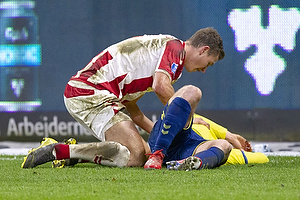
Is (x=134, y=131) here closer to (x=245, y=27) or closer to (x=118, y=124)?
(x=118, y=124)

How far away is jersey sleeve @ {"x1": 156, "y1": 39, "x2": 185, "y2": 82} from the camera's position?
320cm

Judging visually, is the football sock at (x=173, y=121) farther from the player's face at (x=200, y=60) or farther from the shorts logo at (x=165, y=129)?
the player's face at (x=200, y=60)

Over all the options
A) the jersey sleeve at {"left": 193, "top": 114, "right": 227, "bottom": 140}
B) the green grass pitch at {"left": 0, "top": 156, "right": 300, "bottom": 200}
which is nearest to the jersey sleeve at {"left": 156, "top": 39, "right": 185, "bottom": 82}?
the jersey sleeve at {"left": 193, "top": 114, "right": 227, "bottom": 140}

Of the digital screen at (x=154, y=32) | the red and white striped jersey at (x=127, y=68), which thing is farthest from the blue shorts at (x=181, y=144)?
the digital screen at (x=154, y=32)

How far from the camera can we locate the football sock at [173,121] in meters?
2.95

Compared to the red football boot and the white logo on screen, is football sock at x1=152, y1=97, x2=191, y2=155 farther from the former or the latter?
the white logo on screen

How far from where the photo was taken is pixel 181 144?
328 centimetres

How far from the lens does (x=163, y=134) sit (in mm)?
2965

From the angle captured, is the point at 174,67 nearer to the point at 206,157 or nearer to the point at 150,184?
the point at 206,157

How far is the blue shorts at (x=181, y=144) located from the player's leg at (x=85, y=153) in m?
0.23

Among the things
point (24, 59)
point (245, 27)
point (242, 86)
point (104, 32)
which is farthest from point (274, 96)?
point (24, 59)

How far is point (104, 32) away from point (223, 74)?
140cm

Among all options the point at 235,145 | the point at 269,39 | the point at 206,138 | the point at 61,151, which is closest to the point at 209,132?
the point at 206,138

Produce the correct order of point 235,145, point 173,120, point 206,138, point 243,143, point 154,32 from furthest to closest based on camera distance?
1. point 154,32
2. point 243,143
3. point 235,145
4. point 206,138
5. point 173,120
